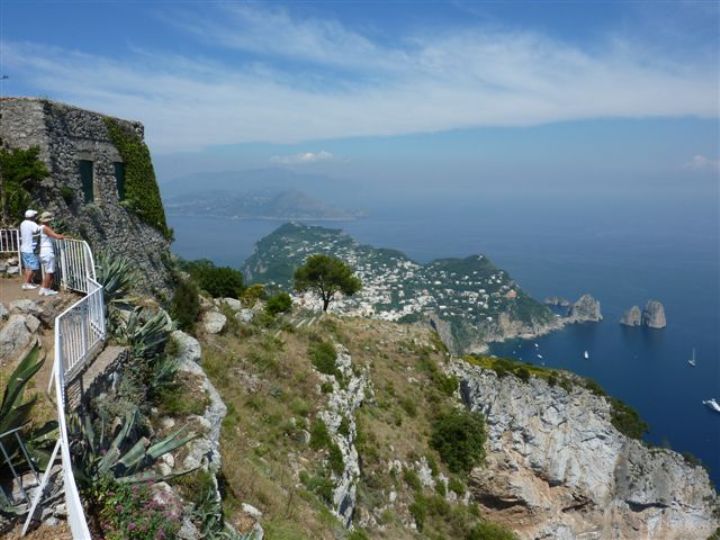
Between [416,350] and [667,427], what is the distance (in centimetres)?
6714

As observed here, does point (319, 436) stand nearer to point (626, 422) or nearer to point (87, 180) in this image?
point (87, 180)

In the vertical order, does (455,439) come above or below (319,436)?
below

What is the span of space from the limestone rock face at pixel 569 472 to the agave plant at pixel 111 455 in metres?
19.0

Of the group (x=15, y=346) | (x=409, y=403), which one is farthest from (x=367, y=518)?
(x=15, y=346)

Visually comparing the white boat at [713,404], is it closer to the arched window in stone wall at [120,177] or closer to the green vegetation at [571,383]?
the green vegetation at [571,383]

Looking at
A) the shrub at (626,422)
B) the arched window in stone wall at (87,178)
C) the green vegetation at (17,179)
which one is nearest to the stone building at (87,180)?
the arched window in stone wall at (87,178)

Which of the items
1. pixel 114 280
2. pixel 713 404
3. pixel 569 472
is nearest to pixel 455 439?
pixel 569 472

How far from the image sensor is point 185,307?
1561 centimetres

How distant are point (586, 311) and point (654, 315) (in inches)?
592

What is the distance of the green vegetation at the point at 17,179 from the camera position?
1195cm

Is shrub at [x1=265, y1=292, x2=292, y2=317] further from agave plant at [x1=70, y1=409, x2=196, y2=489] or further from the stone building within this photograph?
agave plant at [x1=70, y1=409, x2=196, y2=489]

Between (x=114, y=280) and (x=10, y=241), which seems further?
(x=10, y=241)

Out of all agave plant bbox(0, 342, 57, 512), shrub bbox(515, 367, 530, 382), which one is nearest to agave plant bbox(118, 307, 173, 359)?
agave plant bbox(0, 342, 57, 512)

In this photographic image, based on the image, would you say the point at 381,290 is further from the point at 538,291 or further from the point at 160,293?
the point at 160,293
